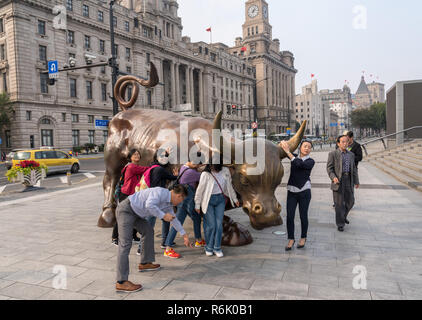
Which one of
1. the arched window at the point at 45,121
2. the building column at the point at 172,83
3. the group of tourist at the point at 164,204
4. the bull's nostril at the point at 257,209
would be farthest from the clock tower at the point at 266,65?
the bull's nostril at the point at 257,209

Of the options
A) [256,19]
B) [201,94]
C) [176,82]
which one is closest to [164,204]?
[176,82]

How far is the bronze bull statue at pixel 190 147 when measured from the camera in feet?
15.1

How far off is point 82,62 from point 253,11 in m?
82.2

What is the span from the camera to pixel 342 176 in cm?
654

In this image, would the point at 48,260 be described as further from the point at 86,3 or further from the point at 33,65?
the point at 86,3

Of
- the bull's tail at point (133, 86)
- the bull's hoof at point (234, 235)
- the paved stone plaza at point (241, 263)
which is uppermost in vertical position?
the bull's tail at point (133, 86)

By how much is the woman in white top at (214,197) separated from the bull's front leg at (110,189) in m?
2.62

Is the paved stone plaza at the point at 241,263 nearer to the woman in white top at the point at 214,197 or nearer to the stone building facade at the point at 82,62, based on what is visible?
the woman in white top at the point at 214,197

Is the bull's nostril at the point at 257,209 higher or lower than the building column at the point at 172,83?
lower

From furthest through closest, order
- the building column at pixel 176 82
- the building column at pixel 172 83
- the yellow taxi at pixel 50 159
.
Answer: the building column at pixel 176 82, the building column at pixel 172 83, the yellow taxi at pixel 50 159

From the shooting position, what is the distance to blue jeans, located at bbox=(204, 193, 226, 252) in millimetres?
4934

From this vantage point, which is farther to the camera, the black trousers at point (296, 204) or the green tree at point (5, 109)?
the green tree at point (5, 109)

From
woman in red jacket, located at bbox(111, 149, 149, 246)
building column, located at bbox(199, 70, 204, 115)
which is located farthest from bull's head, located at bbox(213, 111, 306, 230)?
building column, located at bbox(199, 70, 204, 115)
